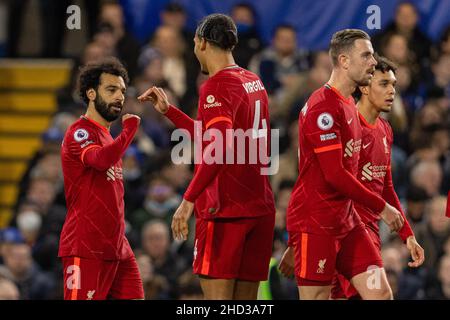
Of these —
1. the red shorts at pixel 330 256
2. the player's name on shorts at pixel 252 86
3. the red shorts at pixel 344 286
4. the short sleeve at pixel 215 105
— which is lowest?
the red shorts at pixel 344 286

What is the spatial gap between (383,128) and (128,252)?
154cm

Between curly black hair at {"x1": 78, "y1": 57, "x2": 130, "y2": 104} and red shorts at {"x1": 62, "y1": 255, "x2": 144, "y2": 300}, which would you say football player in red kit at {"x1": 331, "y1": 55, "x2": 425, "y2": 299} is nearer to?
red shorts at {"x1": 62, "y1": 255, "x2": 144, "y2": 300}

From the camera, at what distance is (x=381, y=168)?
723 cm

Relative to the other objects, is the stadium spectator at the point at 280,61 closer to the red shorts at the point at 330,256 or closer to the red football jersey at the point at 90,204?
the red football jersey at the point at 90,204

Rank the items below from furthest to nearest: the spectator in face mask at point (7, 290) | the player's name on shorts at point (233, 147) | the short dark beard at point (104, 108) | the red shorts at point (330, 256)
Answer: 1. the spectator in face mask at point (7, 290)
2. the short dark beard at point (104, 108)
3. the red shorts at point (330, 256)
4. the player's name on shorts at point (233, 147)

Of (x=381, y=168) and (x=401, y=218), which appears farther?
(x=381, y=168)

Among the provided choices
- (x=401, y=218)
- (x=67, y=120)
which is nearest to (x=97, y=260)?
(x=401, y=218)

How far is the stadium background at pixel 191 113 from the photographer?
9.75m

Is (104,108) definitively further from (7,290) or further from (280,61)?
(280,61)

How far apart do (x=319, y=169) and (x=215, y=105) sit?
615mm

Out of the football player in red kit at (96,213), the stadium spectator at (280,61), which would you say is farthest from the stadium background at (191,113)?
the football player in red kit at (96,213)

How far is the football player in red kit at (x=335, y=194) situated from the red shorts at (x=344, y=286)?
1.05 ft
